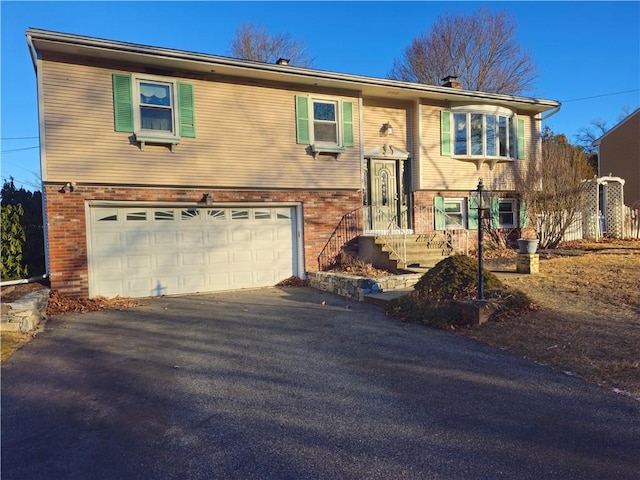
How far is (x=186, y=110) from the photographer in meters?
10.4

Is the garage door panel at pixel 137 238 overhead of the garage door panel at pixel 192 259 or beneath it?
overhead

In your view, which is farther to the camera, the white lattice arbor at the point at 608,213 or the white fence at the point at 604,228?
the white lattice arbor at the point at 608,213

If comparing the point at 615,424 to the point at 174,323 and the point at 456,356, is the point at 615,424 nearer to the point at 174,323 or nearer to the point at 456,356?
the point at 456,356

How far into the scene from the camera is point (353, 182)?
12.2 metres

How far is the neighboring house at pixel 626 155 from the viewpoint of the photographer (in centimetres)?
2320

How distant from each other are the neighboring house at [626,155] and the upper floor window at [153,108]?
22.1m

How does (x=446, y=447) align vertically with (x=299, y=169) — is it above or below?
below

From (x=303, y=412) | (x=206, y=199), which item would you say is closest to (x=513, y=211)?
(x=206, y=199)

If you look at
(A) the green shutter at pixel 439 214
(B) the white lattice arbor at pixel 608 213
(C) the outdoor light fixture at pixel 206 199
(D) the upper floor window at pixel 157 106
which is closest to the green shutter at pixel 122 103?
(D) the upper floor window at pixel 157 106

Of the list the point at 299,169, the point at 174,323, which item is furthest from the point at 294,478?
the point at 299,169

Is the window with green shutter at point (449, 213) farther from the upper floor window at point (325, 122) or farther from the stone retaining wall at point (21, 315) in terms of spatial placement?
the stone retaining wall at point (21, 315)

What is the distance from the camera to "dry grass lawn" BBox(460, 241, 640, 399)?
4680 millimetres

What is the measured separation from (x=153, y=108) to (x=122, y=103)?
665mm

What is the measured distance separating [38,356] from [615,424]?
6238mm
